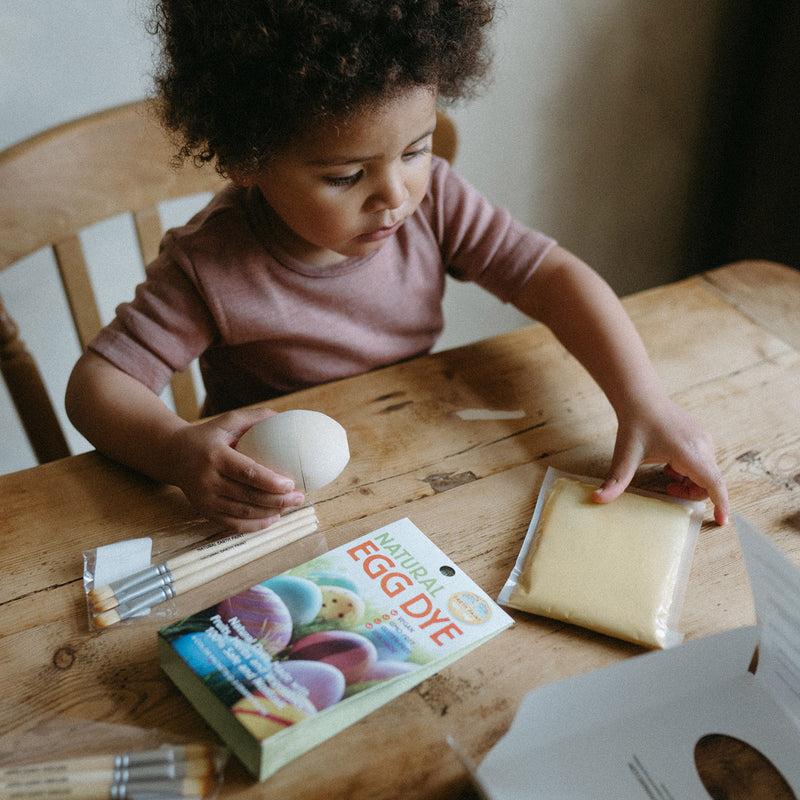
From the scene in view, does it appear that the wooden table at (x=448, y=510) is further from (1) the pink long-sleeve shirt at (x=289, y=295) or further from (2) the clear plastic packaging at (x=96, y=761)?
(1) the pink long-sleeve shirt at (x=289, y=295)

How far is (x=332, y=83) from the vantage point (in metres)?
0.61

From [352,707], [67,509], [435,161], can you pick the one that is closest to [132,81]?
[435,161]

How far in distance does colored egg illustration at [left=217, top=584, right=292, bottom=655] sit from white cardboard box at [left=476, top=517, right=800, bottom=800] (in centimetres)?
16

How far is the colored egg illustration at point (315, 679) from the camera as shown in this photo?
46 cm

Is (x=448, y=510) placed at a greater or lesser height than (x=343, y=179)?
lesser

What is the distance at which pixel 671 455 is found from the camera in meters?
0.67

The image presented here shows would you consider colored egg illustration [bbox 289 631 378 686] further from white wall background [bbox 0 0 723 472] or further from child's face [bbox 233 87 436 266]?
white wall background [bbox 0 0 723 472]

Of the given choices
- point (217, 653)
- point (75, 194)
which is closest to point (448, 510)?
point (217, 653)

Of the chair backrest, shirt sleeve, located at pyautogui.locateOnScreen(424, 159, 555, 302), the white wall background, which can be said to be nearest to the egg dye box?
shirt sleeve, located at pyautogui.locateOnScreen(424, 159, 555, 302)

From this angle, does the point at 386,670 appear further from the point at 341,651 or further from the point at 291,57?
the point at 291,57

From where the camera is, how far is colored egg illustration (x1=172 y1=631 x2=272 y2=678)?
18.5 inches

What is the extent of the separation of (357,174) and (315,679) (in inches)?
17.8

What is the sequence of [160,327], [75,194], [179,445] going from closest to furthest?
1. [179,445]
2. [160,327]
3. [75,194]

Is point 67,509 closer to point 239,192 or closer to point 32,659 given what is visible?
point 32,659
